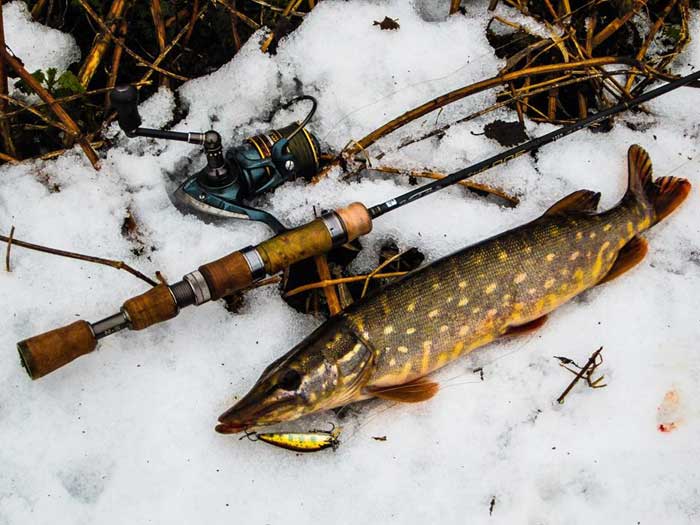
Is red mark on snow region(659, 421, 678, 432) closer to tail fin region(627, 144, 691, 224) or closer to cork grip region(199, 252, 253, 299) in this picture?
tail fin region(627, 144, 691, 224)

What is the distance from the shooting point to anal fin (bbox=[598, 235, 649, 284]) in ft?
7.33

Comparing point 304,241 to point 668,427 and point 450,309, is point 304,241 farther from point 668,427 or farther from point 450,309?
point 668,427

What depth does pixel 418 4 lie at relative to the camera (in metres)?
2.55

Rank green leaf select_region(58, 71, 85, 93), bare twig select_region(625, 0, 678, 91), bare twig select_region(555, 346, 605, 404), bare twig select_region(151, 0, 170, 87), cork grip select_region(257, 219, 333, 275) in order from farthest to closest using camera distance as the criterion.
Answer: bare twig select_region(625, 0, 678, 91), bare twig select_region(151, 0, 170, 87), green leaf select_region(58, 71, 85, 93), bare twig select_region(555, 346, 605, 404), cork grip select_region(257, 219, 333, 275)

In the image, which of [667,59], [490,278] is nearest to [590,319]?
[490,278]

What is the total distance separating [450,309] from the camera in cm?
204

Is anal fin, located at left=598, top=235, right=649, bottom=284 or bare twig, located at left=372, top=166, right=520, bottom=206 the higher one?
bare twig, located at left=372, top=166, right=520, bottom=206

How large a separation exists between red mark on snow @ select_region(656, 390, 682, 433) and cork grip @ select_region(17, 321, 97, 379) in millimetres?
1752

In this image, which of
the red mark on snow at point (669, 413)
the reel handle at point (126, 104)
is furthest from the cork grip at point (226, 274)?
the red mark on snow at point (669, 413)

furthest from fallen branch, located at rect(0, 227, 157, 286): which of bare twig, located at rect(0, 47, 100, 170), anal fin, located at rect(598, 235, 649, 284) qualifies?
anal fin, located at rect(598, 235, 649, 284)

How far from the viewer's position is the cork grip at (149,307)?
6.12 ft

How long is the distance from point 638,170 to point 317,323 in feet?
3.97

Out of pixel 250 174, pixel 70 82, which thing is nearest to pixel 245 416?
pixel 250 174

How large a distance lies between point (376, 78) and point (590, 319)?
3.76 ft
